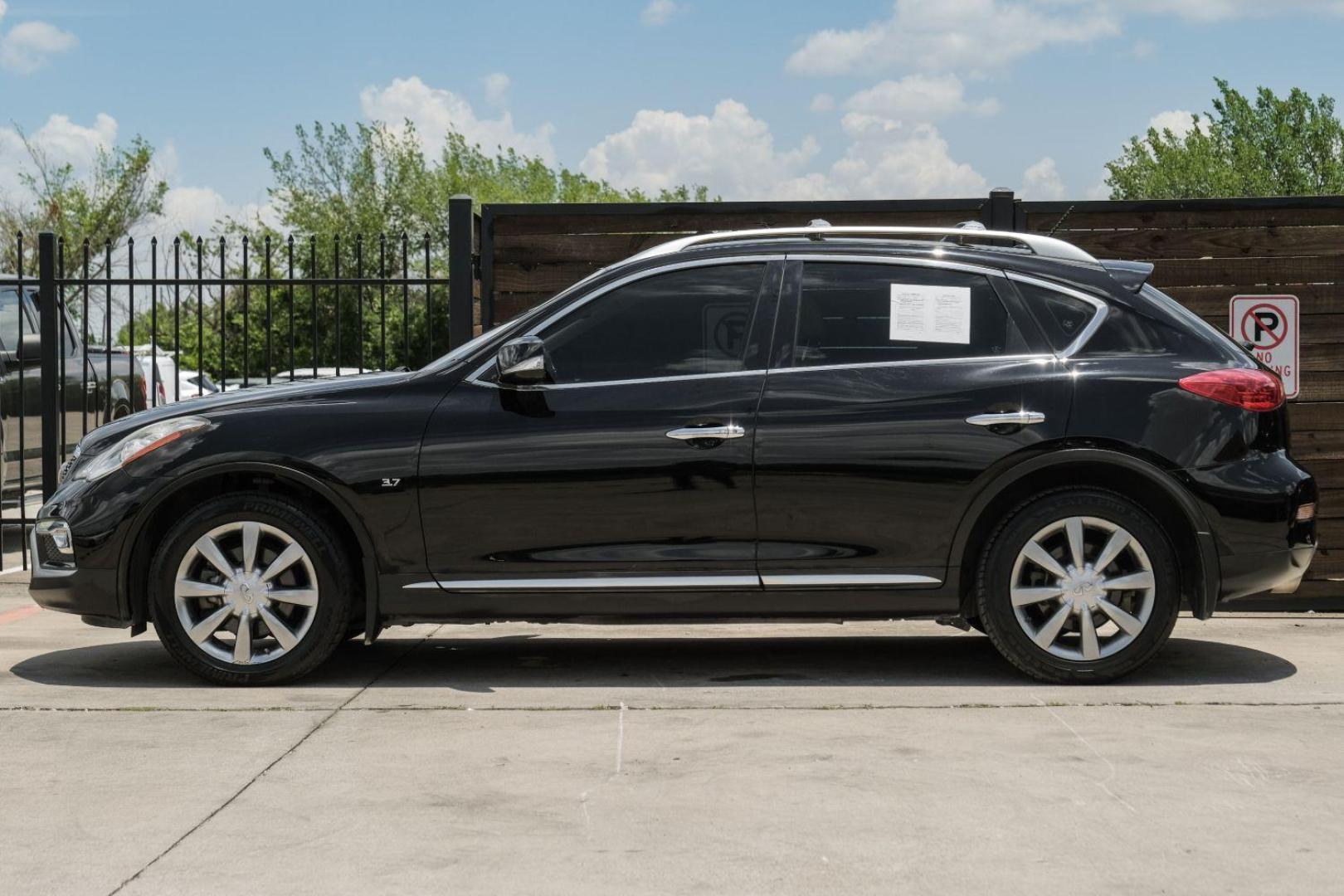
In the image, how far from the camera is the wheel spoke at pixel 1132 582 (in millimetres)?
6094

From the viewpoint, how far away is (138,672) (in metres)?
6.76

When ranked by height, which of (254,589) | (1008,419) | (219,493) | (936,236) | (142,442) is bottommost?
(254,589)

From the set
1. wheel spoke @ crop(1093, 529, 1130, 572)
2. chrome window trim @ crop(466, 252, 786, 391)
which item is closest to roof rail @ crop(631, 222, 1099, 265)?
chrome window trim @ crop(466, 252, 786, 391)

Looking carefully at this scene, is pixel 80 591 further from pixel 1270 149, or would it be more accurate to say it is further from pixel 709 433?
pixel 1270 149

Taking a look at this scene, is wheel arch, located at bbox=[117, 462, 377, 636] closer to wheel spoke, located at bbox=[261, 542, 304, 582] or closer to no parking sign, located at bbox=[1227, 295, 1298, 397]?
wheel spoke, located at bbox=[261, 542, 304, 582]

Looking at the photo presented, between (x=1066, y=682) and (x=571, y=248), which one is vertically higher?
(x=571, y=248)

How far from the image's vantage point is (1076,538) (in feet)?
20.1

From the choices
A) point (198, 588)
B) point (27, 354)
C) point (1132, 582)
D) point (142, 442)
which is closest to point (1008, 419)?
point (1132, 582)

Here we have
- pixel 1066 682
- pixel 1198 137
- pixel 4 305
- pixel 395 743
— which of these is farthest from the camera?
pixel 1198 137

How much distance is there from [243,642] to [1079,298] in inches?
142

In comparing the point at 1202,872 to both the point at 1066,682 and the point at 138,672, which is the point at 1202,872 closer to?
the point at 1066,682

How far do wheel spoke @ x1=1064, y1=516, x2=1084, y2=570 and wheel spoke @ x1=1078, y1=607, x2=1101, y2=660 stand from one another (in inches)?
7.5

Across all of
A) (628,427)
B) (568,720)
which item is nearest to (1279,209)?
(628,427)

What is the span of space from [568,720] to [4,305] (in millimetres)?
9153
